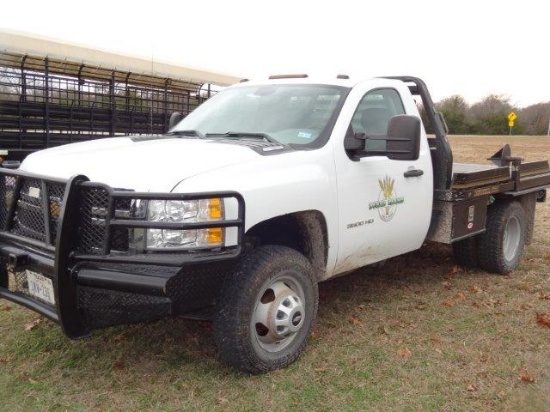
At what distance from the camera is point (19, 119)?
9.23 metres

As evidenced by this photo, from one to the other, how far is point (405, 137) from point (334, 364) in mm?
1639

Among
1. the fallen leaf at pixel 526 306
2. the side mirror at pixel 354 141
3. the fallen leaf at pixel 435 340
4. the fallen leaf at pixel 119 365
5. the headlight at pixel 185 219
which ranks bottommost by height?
the fallen leaf at pixel 119 365

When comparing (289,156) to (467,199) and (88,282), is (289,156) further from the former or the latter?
(467,199)

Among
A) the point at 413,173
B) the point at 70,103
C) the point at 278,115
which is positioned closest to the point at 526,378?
the point at 413,173

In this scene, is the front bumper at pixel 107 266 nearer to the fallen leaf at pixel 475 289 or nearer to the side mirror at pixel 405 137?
the side mirror at pixel 405 137

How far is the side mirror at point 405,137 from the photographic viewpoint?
4148mm

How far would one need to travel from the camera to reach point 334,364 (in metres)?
3.96

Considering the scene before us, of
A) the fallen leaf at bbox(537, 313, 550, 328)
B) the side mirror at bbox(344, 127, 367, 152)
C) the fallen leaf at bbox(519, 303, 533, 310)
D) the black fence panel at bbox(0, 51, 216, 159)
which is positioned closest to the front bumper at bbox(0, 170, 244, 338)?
the side mirror at bbox(344, 127, 367, 152)

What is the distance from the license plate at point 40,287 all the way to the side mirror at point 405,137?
2421 mm

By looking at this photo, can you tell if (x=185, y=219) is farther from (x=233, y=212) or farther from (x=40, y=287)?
(x=40, y=287)

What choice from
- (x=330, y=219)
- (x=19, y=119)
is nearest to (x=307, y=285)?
(x=330, y=219)

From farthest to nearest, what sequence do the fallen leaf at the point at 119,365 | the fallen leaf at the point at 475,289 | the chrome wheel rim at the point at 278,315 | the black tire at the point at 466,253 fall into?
the black tire at the point at 466,253 → the fallen leaf at the point at 475,289 → the fallen leaf at the point at 119,365 → the chrome wheel rim at the point at 278,315

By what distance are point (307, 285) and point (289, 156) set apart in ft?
2.83

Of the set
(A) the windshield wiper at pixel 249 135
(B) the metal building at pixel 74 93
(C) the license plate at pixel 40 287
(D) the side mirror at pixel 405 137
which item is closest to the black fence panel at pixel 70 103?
(B) the metal building at pixel 74 93
